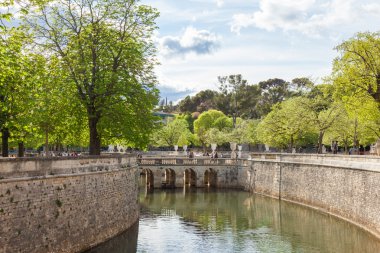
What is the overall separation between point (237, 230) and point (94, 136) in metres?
13.6

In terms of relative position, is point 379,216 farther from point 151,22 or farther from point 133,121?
point 151,22

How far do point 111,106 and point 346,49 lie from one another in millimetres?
21318

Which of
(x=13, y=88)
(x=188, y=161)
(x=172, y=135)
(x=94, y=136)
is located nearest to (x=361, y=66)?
(x=94, y=136)

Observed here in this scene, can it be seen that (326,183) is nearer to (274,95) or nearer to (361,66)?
(361,66)

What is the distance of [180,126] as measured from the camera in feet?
384

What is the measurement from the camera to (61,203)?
1033 inches

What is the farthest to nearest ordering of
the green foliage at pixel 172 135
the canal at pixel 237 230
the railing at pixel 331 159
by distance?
the green foliage at pixel 172 135
the railing at pixel 331 159
the canal at pixel 237 230

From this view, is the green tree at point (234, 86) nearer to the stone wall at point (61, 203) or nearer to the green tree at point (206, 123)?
the green tree at point (206, 123)

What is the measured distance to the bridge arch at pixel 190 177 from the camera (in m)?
73.1

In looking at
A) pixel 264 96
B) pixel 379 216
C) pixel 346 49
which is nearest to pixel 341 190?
pixel 379 216

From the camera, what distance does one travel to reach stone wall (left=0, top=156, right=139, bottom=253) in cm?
2184

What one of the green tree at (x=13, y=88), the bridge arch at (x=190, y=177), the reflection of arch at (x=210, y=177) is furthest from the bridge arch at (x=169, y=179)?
the green tree at (x=13, y=88)

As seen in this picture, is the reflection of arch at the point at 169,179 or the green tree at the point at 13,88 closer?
the green tree at the point at 13,88

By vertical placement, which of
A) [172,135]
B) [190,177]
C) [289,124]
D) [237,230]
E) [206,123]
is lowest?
[237,230]
